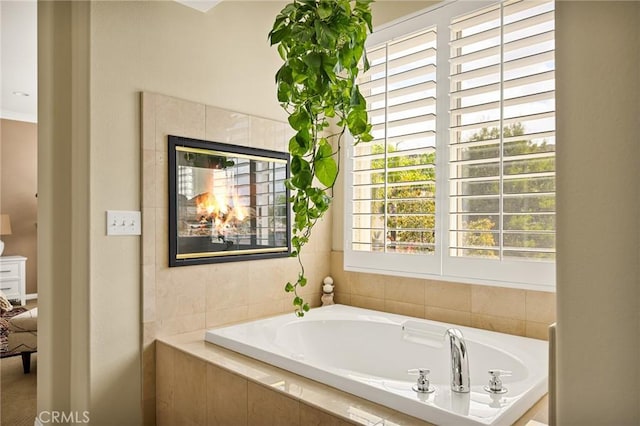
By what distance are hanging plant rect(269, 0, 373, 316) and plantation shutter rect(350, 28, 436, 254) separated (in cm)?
142

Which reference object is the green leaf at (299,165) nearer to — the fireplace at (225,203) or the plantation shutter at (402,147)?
A: the fireplace at (225,203)

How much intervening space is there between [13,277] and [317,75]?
254 inches

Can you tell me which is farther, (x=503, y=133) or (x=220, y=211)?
(x=220, y=211)

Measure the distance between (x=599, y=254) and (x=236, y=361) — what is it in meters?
1.56

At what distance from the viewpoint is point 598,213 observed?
2.01ft

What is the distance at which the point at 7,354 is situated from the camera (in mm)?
3406

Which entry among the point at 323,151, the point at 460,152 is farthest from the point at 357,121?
the point at 460,152

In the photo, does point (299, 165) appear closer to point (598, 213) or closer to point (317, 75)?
point (317, 75)

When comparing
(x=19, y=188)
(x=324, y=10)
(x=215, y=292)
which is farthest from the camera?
(x=19, y=188)

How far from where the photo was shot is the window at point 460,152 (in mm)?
1993

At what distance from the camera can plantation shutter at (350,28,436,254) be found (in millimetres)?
2414

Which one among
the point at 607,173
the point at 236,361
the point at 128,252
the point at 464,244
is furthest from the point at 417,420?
the point at 128,252

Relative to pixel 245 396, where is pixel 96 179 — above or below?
above

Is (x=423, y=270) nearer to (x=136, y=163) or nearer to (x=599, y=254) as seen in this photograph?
(x=136, y=163)
